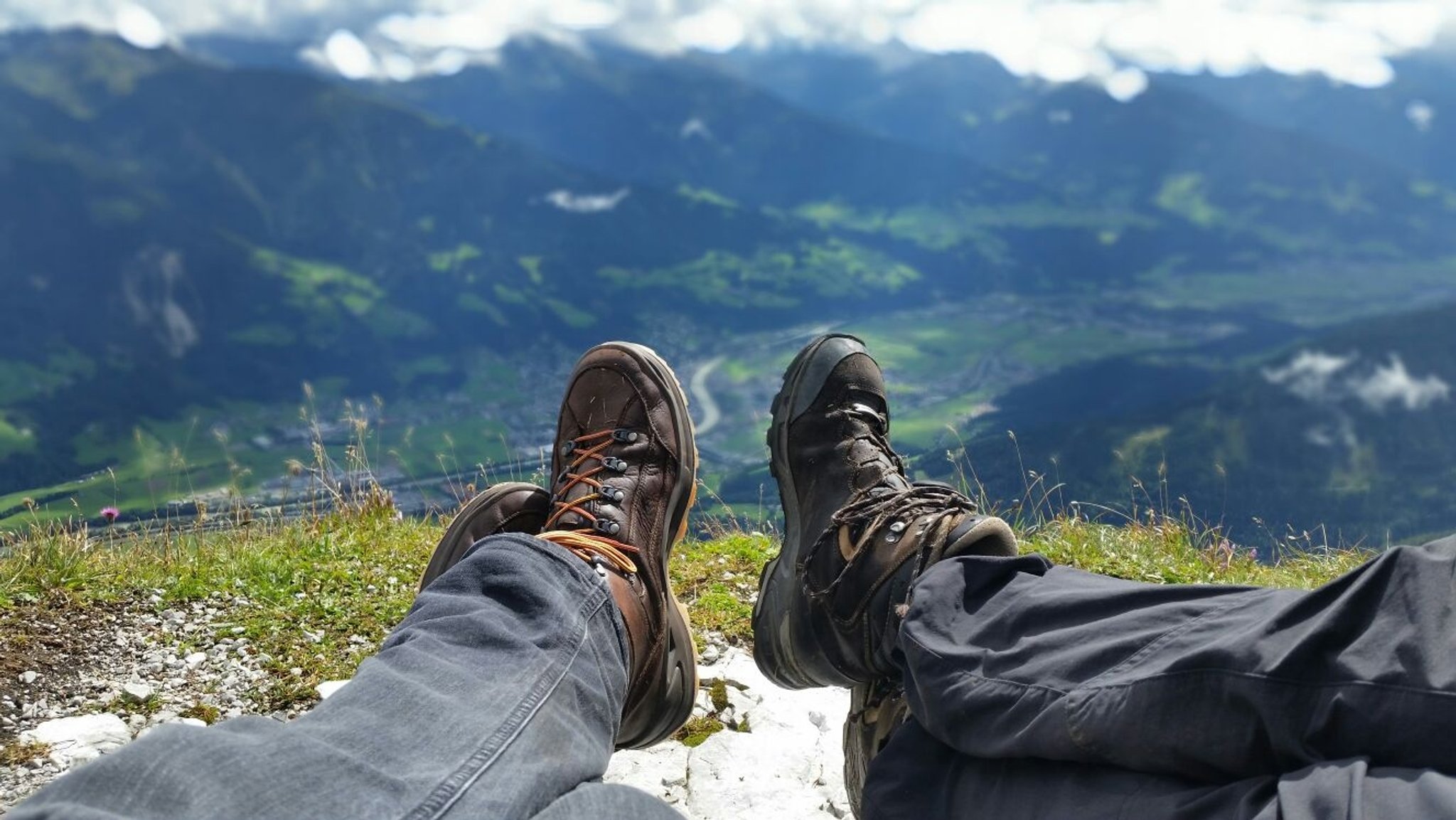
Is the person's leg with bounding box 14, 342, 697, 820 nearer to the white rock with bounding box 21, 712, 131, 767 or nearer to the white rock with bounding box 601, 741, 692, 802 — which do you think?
the white rock with bounding box 601, 741, 692, 802

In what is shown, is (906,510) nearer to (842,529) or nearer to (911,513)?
(911,513)

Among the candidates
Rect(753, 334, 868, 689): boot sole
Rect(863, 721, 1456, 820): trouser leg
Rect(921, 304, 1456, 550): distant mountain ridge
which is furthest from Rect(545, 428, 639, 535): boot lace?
Rect(921, 304, 1456, 550): distant mountain ridge

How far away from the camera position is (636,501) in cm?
341

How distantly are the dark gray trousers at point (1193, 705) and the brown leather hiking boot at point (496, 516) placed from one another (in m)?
1.75

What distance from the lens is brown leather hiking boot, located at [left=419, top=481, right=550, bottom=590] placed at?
11.0ft

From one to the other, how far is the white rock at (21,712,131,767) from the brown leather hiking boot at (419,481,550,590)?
102 centimetres

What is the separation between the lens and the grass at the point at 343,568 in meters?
3.75

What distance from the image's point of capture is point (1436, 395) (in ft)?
434

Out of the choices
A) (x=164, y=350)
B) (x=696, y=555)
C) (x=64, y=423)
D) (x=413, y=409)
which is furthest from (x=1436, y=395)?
(x=164, y=350)

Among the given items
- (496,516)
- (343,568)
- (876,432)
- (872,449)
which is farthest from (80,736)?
(876,432)

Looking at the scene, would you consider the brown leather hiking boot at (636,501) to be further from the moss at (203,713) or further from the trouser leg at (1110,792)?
the moss at (203,713)

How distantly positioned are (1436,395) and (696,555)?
159205 mm

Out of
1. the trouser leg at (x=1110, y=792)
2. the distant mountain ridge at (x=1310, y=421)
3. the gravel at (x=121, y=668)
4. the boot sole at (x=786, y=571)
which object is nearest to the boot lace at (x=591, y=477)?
the boot sole at (x=786, y=571)

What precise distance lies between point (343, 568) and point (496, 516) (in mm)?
1250
